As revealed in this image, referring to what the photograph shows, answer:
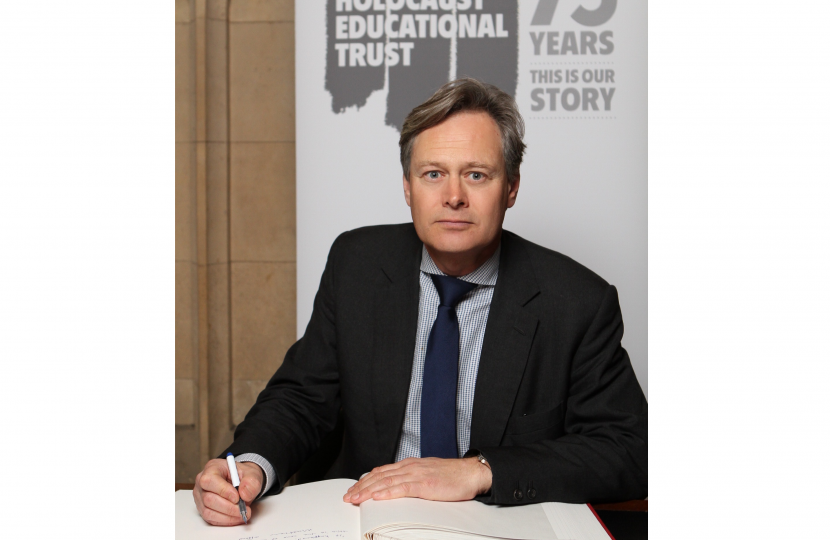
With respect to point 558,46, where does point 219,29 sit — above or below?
above

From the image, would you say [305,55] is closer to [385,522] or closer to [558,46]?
[558,46]

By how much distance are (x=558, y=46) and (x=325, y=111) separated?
3.09 ft

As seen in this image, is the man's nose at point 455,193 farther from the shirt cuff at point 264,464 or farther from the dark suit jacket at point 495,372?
the shirt cuff at point 264,464

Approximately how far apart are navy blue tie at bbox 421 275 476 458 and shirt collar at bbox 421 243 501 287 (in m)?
0.15

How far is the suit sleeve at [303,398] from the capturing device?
5.45 ft

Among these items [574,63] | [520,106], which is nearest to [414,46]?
[520,106]

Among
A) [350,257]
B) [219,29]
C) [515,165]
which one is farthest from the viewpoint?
[219,29]

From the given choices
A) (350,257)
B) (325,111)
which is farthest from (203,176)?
(350,257)

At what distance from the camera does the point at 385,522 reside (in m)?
1.12

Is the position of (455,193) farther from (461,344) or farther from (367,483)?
(367,483)

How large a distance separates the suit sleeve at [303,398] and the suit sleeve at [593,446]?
20.3 inches

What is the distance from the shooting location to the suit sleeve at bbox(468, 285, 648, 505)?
1.41 meters

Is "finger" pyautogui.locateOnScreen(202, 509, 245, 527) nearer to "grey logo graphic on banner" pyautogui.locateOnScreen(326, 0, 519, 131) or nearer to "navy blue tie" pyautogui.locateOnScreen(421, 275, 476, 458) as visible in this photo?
"navy blue tie" pyautogui.locateOnScreen(421, 275, 476, 458)

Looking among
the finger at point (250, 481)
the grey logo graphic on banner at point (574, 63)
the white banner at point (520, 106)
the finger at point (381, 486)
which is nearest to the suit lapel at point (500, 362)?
the finger at point (381, 486)
